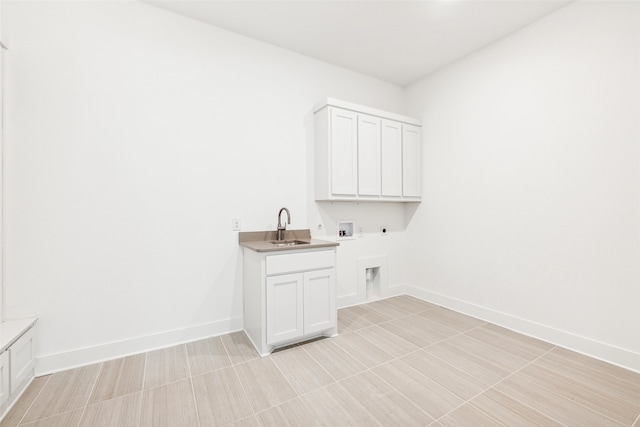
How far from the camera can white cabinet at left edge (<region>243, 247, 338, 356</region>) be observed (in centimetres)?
218

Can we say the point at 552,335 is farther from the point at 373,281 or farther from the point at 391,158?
the point at 391,158

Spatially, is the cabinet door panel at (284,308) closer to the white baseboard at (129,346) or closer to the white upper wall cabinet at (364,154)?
the white baseboard at (129,346)

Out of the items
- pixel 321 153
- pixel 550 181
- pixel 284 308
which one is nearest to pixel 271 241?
pixel 284 308

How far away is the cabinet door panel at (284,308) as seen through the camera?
2.19 meters

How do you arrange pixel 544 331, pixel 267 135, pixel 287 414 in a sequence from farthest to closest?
pixel 267 135 < pixel 544 331 < pixel 287 414

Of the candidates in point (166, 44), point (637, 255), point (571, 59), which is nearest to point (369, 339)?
point (637, 255)

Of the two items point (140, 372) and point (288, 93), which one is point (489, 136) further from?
point (140, 372)

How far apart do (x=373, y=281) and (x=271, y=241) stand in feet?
5.26

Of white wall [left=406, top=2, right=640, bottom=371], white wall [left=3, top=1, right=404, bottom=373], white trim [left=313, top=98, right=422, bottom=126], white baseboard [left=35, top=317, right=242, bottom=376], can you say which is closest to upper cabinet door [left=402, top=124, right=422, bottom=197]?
white trim [left=313, top=98, right=422, bottom=126]

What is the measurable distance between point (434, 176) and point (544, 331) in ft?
6.33

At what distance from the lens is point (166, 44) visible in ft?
7.66

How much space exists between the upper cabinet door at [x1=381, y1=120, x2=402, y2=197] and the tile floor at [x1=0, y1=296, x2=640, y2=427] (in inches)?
66.2

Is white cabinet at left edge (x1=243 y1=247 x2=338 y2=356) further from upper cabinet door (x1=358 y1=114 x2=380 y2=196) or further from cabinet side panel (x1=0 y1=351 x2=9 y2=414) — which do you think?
cabinet side panel (x1=0 y1=351 x2=9 y2=414)

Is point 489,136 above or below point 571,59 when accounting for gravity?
below
